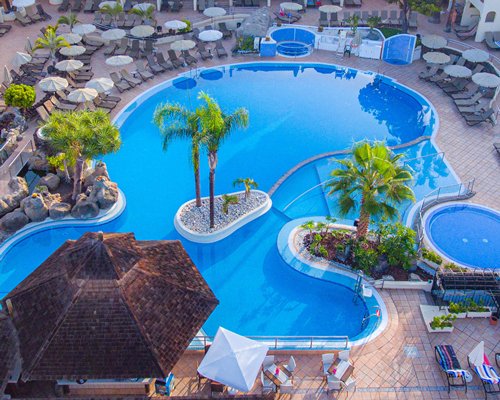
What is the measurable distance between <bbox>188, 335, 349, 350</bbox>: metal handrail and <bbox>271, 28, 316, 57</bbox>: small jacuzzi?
22971 millimetres

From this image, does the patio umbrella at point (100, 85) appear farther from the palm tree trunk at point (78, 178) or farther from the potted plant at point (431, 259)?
the potted plant at point (431, 259)

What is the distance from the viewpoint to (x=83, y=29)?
117ft

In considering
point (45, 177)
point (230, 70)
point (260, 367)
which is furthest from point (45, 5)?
point (260, 367)

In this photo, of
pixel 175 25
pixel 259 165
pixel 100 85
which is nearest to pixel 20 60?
pixel 100 85

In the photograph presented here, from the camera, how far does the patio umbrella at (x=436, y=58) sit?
32969mm

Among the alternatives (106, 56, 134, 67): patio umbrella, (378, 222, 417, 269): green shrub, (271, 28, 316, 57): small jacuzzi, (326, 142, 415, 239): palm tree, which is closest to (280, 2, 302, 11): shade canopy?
(271, 28, 316, 57): small jacuzzi

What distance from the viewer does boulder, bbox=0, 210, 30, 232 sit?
22281 millimetres

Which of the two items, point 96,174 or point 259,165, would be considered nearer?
point 96,174

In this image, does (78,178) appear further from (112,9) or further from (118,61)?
(112,9)

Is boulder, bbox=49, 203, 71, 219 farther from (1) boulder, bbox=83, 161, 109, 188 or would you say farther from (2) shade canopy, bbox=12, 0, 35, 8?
(2) shade canopy, bbox=12, 0, 35, 8

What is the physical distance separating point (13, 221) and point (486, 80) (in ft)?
78.5

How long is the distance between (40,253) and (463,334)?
15.2 metres

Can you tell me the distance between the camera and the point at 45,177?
24750mm

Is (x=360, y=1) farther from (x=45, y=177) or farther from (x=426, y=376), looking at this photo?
(x=426, y=376)
